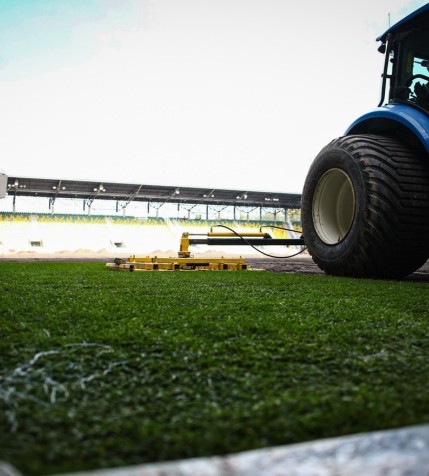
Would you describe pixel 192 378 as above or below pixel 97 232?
above

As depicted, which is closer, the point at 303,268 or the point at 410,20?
the point at 410,20

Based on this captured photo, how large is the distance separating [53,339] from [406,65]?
14.5 feet

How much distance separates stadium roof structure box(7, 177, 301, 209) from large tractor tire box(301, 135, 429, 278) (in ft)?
86.7

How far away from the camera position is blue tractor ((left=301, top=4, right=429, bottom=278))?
13.8 feet

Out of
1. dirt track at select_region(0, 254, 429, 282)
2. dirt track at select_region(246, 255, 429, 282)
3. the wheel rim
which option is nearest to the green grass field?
the wheel rim

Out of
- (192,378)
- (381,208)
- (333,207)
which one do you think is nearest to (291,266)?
(333,207)

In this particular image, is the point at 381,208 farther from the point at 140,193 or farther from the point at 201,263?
the point at 140,193

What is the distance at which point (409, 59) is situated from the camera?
4832 mm

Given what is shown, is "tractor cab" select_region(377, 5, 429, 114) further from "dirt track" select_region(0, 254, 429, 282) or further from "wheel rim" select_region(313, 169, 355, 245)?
"dirt track" select_region(0, 254, 429, 282)

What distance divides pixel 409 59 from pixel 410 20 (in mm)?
343

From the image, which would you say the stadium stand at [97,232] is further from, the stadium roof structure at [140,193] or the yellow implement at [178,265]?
the yellow implement at [178,265]

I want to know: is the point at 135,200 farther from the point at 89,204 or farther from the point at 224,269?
the point at 224,269

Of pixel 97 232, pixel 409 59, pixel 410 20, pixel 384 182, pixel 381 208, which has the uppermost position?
pixel 410 20

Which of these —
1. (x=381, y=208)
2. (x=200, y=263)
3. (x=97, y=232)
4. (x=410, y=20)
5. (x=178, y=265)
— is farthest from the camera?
(x=97, y=232)
